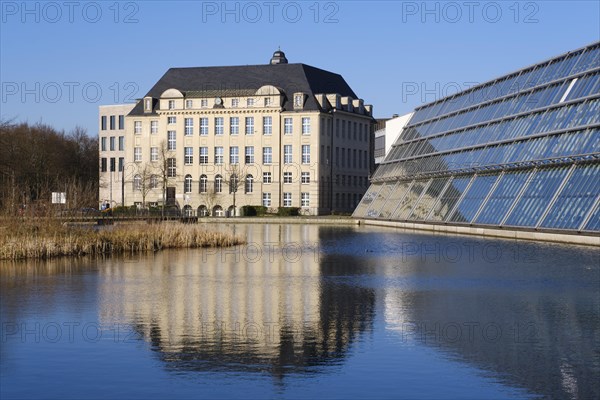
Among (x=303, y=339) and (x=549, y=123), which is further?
(x=549, y=123)

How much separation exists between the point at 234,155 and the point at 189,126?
7.29 m

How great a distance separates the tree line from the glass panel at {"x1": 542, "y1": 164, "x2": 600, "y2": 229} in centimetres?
2330

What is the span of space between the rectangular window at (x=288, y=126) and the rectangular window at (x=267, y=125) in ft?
5.49

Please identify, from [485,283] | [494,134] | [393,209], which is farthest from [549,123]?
[485,283]

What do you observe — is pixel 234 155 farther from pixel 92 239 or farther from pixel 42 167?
pixel 92 239

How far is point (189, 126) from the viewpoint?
360 feet

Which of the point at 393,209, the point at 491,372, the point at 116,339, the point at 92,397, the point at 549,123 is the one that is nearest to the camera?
the point at 92,397

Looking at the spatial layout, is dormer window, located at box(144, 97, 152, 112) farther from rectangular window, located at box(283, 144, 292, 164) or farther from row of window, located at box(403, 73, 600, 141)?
row of window, located at box(403, 73, 600, 141)

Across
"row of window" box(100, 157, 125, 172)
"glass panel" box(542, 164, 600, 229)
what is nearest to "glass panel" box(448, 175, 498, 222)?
"glass panel" box(542, 164, 600, 229)

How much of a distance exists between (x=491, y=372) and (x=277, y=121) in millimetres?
95257

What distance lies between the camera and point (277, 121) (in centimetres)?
10600

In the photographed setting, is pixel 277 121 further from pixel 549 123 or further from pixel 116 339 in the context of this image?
pixel 116 339

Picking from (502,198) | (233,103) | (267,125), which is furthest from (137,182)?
(502,198)

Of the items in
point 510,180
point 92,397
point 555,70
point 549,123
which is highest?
point 555,70
